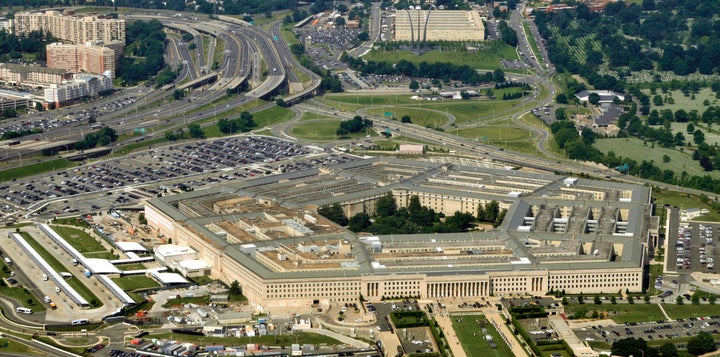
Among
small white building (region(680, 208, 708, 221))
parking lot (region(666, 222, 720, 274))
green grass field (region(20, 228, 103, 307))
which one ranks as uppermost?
parking lot (region(666, 222, 720, 274))

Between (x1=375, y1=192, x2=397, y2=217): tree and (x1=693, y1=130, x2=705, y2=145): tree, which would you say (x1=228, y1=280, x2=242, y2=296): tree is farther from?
(x1=693, y1=130, x2=705, y2=145): tree

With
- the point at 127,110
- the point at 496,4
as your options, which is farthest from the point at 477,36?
the point at 127,110

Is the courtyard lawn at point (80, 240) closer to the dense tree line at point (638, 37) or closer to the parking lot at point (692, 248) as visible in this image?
the parking lot at point (692, 248)

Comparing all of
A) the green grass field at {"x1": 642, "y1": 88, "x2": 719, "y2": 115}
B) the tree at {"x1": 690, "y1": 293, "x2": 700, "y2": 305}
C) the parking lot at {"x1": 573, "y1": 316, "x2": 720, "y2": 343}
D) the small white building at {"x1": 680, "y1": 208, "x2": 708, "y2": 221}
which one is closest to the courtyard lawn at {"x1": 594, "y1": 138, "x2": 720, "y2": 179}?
the small white building at {"x1": 680, "y1": 208, "x2": 708, "y2": 221}

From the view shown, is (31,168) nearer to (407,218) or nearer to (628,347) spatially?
(407,218)

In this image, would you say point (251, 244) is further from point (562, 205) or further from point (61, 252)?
point (562, 205)

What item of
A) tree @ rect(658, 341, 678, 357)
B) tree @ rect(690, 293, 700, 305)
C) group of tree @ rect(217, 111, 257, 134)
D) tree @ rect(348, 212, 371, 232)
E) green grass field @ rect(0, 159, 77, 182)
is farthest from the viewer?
group of tree @ rect(217, 111, 257, 134)

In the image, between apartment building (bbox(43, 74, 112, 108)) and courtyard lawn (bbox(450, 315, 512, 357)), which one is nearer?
courtyard lawn (bbox(450, 315, 512, 357))

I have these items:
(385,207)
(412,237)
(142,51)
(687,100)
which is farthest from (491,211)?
(142,51)
